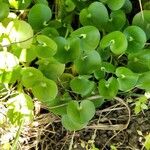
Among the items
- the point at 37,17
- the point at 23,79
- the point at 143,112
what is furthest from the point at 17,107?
the point at 143,112

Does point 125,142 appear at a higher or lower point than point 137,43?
lower

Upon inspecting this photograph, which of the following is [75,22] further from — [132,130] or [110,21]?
[132,130]

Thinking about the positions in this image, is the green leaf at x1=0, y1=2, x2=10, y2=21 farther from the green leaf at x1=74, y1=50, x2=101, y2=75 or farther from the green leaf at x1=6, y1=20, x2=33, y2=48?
the green leaf at x1=74, y1=50, x2=101, y2=75

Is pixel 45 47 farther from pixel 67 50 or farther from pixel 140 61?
pixel 140 61

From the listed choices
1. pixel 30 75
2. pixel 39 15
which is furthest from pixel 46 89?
pixel 39 15

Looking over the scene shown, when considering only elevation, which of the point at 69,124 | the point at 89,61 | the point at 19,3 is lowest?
the point at 69,124

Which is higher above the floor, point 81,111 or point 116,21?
point 116,21
